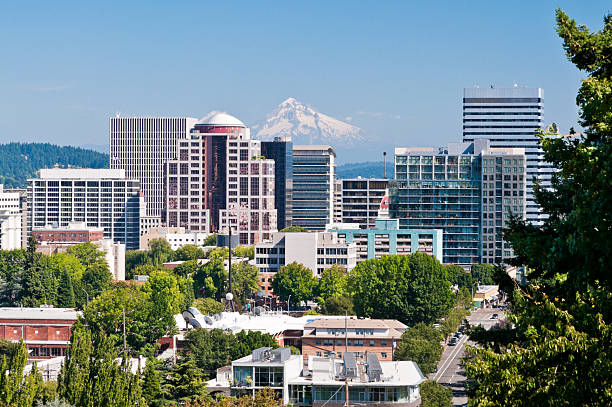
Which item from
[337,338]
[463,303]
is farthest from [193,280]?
[337,338]

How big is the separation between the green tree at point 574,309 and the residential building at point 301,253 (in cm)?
16374

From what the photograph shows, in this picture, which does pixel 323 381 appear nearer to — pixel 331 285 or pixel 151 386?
pixel 151 386

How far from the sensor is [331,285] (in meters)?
169

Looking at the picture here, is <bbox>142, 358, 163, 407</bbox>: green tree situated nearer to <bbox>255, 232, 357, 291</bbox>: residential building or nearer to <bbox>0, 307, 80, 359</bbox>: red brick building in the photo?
<bbox>0, 307, 80, 359</bbox>: red brick building

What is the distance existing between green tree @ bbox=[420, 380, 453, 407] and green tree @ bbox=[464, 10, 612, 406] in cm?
5499

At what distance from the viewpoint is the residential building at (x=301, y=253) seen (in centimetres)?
19175

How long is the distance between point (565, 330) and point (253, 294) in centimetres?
16140

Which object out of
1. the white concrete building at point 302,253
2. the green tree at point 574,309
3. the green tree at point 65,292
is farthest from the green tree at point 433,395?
the white concrete building at point 302,253

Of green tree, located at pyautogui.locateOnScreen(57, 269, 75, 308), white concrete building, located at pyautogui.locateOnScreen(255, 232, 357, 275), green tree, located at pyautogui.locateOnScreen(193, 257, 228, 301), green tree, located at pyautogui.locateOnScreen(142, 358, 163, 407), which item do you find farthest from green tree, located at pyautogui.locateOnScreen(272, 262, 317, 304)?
green tree, located at pyautogui.locateOnScreen(142, 358, 163, 407)

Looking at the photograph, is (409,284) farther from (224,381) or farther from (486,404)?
(486,404)

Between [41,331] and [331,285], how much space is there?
196ft

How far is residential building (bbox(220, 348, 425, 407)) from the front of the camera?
75.5 metres

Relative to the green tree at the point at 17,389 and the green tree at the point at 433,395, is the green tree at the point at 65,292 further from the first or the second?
the green tree at the point at 17,389

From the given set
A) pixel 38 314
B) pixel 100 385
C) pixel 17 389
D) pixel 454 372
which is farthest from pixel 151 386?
pixel 38 314
